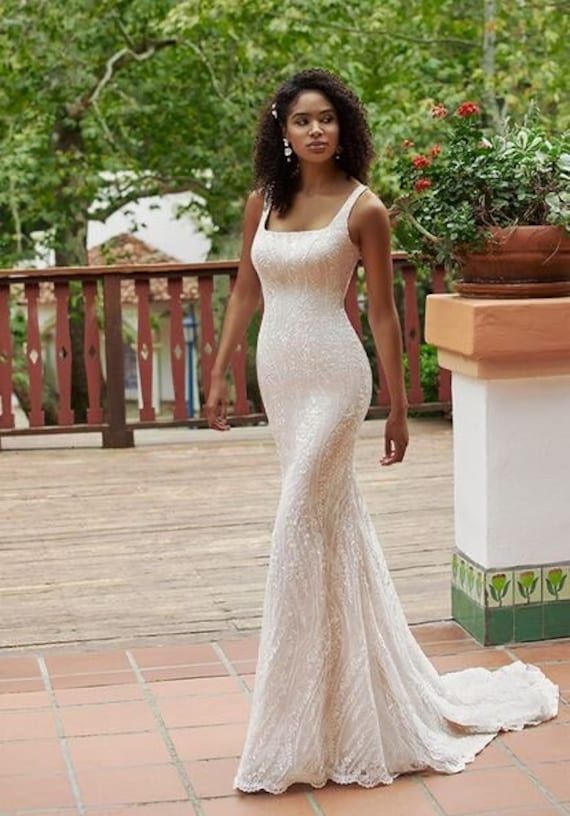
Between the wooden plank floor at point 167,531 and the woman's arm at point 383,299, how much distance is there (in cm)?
138

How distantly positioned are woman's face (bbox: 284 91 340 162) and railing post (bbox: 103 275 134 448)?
476 cm

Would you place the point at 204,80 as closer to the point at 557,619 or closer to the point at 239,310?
the point at 557,619

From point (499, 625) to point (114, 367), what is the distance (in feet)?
13.4

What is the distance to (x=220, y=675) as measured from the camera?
14.6 ft

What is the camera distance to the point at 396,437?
3.75m

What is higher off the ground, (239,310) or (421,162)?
(421,162)

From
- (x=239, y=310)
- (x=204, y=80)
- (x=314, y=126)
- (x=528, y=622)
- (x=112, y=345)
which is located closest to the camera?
(x=314, y=126)

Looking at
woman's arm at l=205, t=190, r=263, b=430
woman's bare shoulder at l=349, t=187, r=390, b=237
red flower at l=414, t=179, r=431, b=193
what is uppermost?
red flower at l=414, t=179, r=431, b=193

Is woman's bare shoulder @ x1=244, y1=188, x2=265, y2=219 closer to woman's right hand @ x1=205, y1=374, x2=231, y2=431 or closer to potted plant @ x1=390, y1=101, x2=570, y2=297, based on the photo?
woman's right hand @ x1=205, y1=374, x2=231, y2=431

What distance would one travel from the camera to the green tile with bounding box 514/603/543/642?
4.63 m

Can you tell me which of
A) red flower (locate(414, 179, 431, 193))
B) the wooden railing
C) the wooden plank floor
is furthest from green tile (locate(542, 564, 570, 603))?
the wooden railing

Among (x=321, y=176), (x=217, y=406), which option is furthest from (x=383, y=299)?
(x=217, y=406)

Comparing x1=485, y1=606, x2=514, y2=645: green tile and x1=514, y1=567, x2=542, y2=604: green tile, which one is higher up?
x1=514, y1=567, x2=542, y2=604: green tile

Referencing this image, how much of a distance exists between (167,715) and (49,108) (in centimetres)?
994
